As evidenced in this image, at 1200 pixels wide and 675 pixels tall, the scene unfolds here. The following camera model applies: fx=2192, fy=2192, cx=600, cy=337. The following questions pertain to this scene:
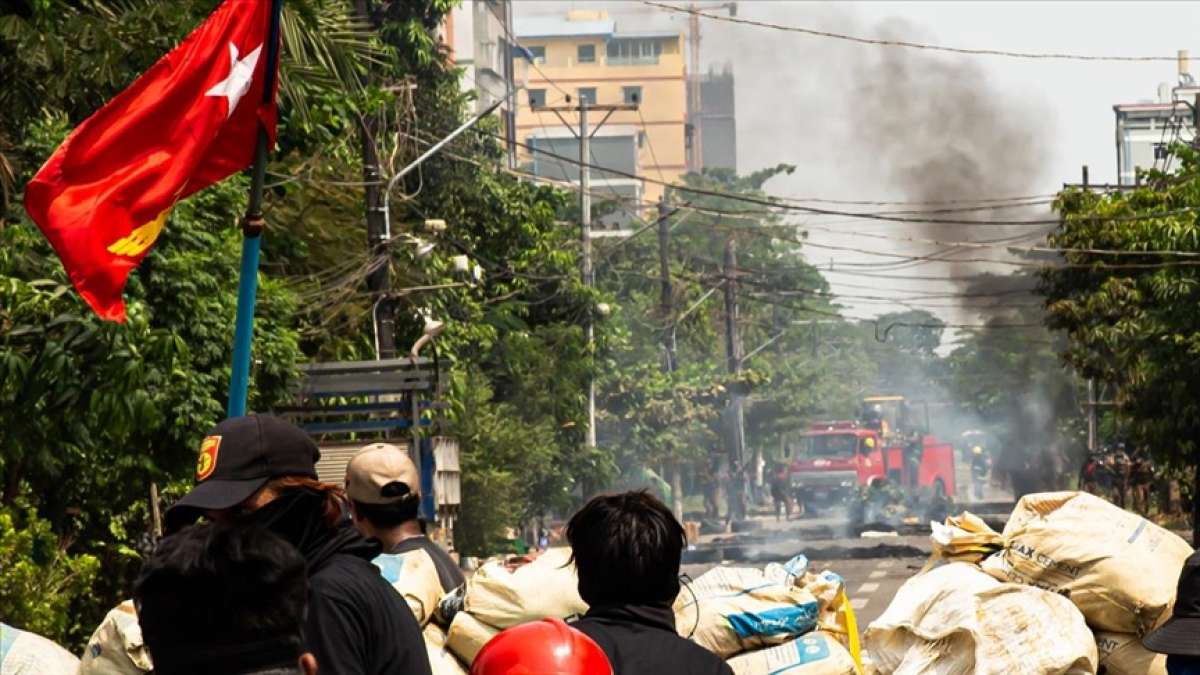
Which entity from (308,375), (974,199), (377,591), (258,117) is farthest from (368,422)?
(974,199)

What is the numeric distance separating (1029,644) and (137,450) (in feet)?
35.6

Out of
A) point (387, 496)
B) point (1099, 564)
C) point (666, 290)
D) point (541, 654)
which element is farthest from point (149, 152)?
point (666, 290)

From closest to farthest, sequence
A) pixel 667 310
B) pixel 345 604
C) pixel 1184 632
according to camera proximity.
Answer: pixel 345 604, pixel 1184 632, pixel 667 310

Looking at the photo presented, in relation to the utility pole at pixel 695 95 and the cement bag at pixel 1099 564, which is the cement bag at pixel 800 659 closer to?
the cement bag at pixel 1099 564

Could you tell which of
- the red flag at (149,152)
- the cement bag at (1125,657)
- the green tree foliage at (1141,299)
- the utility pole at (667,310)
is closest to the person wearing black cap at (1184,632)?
the cement bag at (1125,657)

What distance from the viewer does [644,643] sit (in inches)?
159

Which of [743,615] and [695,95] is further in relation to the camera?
[695,95]

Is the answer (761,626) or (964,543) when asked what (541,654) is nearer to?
(761,626)

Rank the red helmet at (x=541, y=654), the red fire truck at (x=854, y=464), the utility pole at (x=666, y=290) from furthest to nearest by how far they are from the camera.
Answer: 1. the red fire truck at (x=854, y=464)
2. the utility pole at (x=666, y=290)
3. the red helmet at (x=541, y=654)

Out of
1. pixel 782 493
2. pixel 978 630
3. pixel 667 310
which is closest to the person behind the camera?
pixel 978 630

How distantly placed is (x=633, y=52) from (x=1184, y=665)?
141 metres

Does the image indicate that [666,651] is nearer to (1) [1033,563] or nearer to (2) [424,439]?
(1) [1033,563]

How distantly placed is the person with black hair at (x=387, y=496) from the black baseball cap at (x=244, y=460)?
1.14 meters

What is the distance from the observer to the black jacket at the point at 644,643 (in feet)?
13.2
